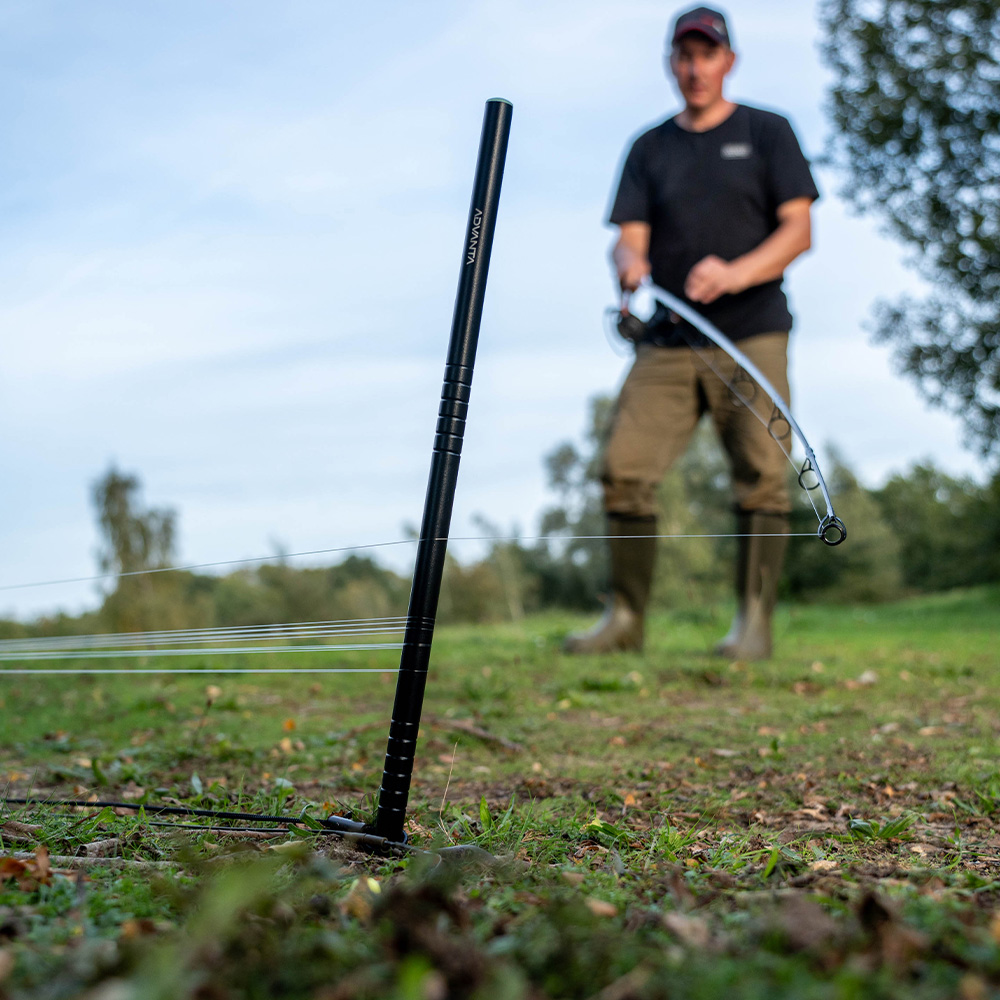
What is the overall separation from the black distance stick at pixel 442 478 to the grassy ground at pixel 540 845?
16 centimetres

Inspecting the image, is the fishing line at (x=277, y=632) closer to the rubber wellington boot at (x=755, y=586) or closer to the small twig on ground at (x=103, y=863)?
the small twig on ground at (x=103, y=863)

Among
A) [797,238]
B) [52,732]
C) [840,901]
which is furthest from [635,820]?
[797,238]

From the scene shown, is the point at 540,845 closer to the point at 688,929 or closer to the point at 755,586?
the point at 688,929

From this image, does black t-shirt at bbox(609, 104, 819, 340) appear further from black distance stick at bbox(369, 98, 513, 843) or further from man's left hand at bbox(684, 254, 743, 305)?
black distance stick at bbox(369, 98, 513, 843)

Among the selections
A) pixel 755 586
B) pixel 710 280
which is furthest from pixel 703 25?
pixel 755 586

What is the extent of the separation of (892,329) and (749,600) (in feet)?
34.4

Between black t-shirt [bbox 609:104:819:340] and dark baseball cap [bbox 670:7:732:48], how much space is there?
0.47 meters

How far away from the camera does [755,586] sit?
5355mm

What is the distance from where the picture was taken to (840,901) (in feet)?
4.67

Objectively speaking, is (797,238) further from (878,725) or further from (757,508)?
(878,725)

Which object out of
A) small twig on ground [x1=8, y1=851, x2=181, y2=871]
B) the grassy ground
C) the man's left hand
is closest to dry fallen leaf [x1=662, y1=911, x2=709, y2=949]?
the grassy ground

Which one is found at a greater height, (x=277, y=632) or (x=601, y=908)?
(x=277, y=632)

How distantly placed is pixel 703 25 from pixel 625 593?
10.3ft

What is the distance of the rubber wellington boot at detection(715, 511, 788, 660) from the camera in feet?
17.6
